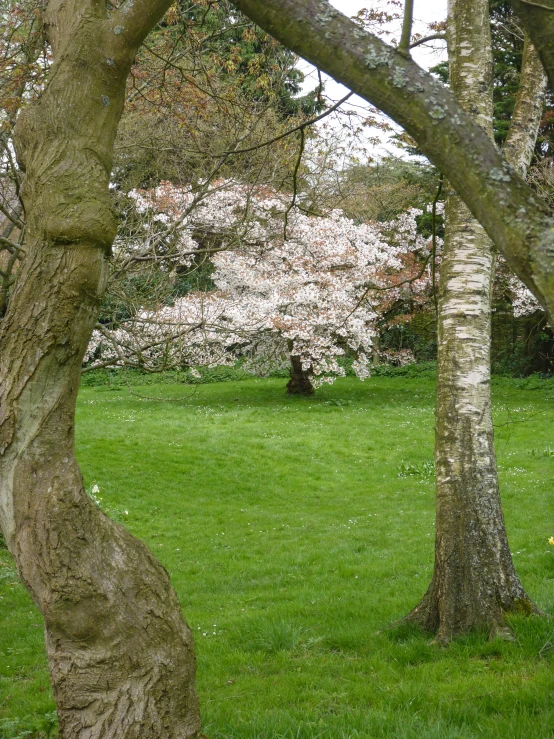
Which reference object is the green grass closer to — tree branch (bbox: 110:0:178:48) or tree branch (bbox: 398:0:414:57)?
tree branch (bbox: 398:0:414:57)

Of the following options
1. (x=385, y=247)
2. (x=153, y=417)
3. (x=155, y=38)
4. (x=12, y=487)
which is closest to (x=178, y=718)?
(x=12, y=487)

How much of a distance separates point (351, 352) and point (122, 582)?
87.6 feet

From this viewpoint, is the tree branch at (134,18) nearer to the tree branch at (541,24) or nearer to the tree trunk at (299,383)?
the tree branch at (541,24)

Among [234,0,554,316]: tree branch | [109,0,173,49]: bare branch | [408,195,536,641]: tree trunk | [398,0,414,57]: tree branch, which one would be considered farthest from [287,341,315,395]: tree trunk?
[234,0,554,316]: tree branch

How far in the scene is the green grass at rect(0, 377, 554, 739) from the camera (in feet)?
12.9

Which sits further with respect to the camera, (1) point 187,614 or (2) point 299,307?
(2) point 299,307

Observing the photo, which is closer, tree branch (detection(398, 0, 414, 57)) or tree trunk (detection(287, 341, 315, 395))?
tree branch (detection(398, 0, 414, 57))

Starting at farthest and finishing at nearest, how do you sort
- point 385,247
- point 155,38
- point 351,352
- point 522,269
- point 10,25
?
1. point 351,352
2. point 385,247
3. point 155,38
4. point 10,25
5. point 522,269

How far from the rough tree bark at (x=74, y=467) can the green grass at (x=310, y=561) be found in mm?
795

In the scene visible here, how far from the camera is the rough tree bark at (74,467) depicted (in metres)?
3.10

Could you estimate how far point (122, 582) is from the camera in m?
3.18

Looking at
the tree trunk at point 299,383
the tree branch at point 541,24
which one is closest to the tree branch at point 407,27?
the tree branch at point 541,24

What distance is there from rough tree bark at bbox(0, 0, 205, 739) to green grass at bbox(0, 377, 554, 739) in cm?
79

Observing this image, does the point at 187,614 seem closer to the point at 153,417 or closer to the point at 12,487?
the point at 12,487
